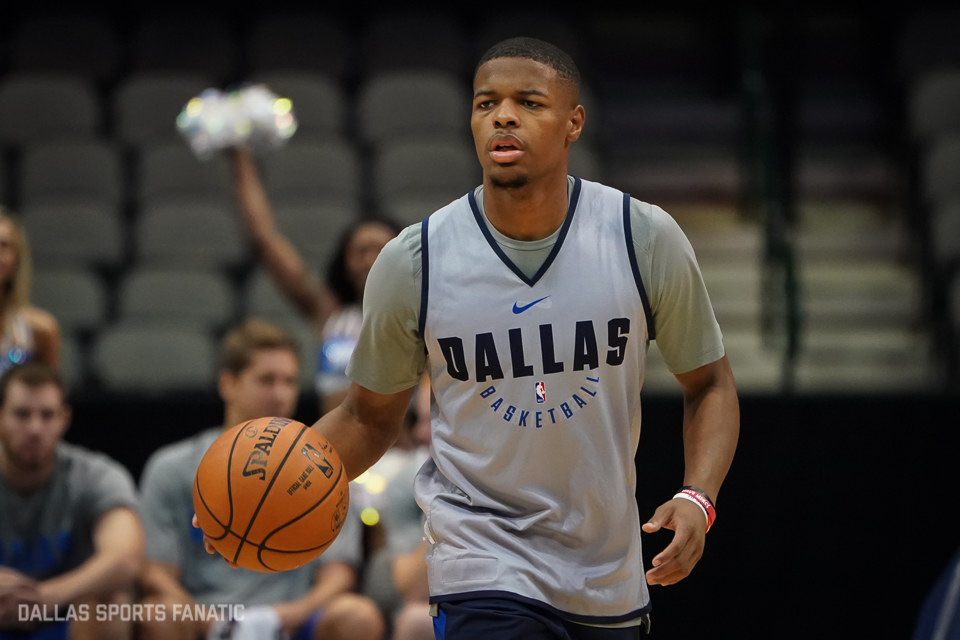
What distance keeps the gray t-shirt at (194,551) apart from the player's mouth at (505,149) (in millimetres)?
2221

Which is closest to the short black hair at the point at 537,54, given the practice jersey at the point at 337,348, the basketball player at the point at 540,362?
the basketball player at the point at 540,362

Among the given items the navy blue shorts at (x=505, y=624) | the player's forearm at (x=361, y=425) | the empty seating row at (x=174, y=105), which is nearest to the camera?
the navy blue shorts at (x=505, y=624)

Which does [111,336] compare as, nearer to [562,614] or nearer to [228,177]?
[228,177]

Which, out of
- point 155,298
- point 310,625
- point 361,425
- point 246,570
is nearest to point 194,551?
point 246,570

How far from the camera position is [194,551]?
4.34 metres

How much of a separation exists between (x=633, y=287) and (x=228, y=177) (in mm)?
5284

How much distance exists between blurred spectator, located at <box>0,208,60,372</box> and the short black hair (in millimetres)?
2837

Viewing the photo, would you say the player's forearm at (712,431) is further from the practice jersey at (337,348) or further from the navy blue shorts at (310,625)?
the practice jersey at (337,348)

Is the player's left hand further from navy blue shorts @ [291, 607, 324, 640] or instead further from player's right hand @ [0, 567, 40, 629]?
player's right hand @ [0, 567, 40, 629]

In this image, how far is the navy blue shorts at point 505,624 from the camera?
2.30 m

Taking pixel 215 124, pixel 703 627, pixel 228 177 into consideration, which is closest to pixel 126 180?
pixel 228 177

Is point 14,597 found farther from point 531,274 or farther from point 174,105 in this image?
point 174,105

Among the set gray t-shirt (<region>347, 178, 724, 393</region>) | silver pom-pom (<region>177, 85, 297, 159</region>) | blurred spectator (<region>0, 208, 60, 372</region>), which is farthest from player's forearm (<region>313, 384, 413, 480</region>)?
silver pom-pom (<region>177, 85, 297, 159</region>)

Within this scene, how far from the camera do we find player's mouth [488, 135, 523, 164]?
2.38m
